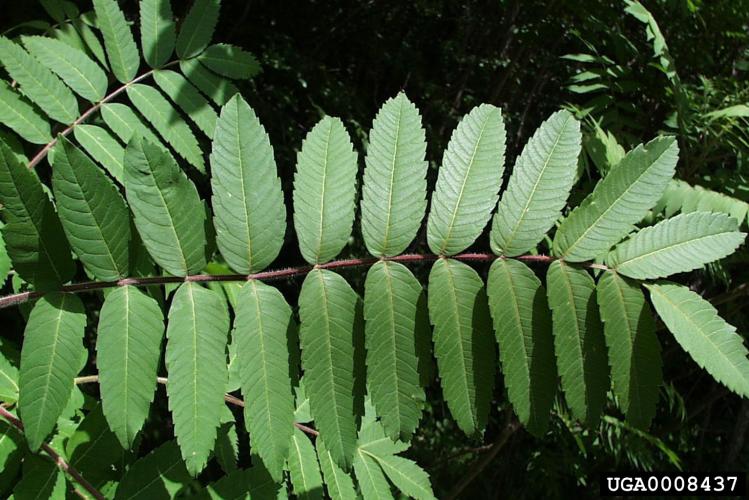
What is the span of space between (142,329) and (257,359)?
18cm

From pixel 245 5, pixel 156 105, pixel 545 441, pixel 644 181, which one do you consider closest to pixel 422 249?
pixel 545 441

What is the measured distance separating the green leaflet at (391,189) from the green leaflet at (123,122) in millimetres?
741

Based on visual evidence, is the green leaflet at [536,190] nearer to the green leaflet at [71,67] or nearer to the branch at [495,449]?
the green leaflet at [71,67]

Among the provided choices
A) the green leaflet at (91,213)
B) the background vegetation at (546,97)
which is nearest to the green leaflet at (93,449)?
the green leaflet at (91,213)

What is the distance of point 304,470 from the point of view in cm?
147

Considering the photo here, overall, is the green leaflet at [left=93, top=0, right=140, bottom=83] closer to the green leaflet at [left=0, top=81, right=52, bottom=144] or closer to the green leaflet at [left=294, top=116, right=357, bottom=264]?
the green leaflet at [left=0, top=81, right=52, bottom=144]

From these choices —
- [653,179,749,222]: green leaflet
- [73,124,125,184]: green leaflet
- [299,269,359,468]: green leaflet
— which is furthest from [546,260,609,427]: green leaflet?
[653,179,749,222]: green leaflet

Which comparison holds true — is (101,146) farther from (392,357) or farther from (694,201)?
(694,201)

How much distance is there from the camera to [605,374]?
1.10 meters

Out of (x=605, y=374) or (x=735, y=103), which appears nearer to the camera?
(x=605, y=374)

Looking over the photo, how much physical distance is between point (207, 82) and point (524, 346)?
117cm

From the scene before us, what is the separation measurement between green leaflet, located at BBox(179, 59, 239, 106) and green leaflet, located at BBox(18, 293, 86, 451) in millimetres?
927

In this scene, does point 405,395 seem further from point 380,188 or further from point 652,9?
point 652,9

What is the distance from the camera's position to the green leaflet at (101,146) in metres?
1.58
